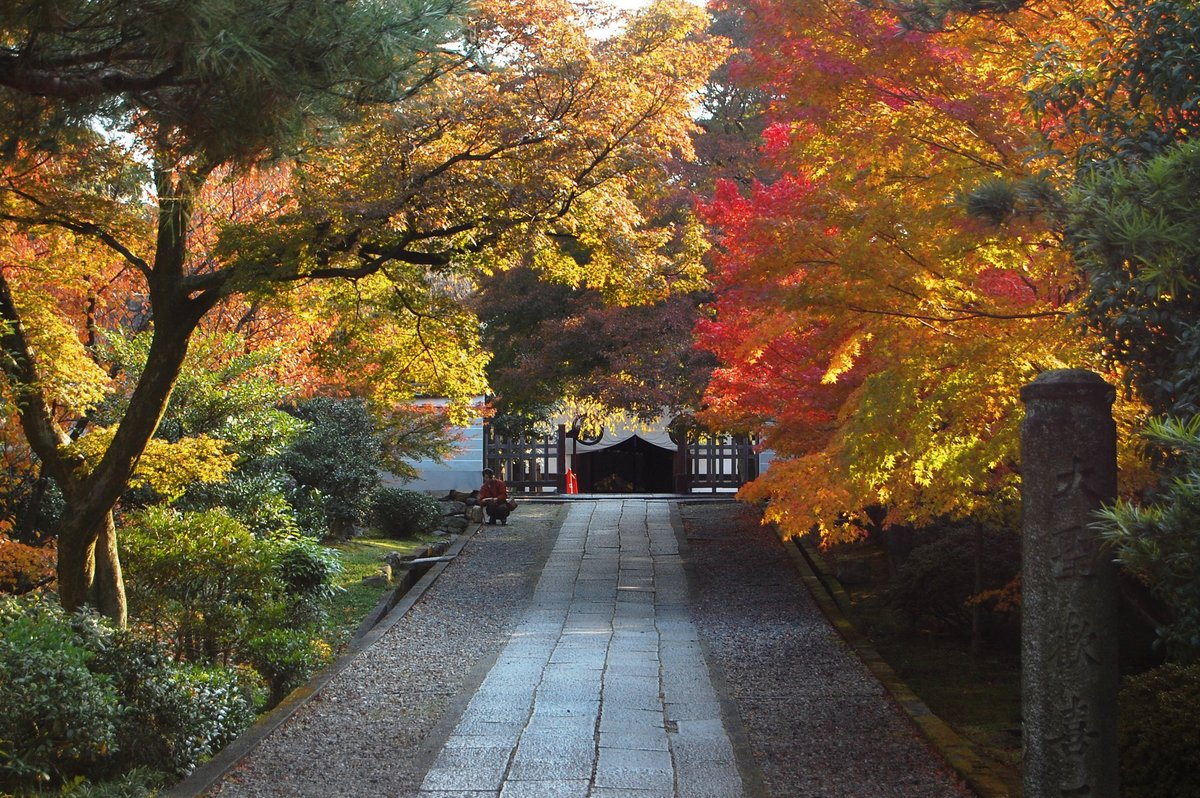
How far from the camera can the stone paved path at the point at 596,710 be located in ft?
19.7

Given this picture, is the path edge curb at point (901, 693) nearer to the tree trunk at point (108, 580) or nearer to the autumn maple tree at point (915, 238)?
the autumn maple tree at point (915, 238)

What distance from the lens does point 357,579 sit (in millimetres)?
15070

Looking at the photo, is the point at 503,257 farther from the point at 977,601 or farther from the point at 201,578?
the point at 977,601

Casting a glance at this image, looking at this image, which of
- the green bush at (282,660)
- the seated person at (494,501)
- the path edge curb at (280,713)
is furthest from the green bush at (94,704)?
the seated person at (494,501)

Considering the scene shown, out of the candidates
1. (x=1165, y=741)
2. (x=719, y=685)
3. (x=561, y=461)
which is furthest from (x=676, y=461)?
(x=1165, y=741)

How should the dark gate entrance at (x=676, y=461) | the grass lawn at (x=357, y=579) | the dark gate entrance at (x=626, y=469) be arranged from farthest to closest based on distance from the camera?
the dark gate entrance at (x=626, y=469), the dark gate entrance at (x=676, y=461), the grass lawn at (x=357, y=579)

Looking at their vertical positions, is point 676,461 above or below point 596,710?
above

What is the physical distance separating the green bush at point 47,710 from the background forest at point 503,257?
0.02 m

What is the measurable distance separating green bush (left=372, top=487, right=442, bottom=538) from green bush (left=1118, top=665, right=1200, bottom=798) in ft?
48.5

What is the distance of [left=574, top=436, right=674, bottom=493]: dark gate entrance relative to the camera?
93.9 feet

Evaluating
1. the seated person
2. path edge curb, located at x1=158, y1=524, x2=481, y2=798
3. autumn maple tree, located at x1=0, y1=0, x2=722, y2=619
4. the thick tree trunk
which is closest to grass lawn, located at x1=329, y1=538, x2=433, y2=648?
path edge curb, located at x1=158, y1=524, x2=481, y2=798

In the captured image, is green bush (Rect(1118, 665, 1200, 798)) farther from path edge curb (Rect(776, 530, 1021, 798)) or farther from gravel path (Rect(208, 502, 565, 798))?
gravel path (Rect(208, 502, 565, 798))

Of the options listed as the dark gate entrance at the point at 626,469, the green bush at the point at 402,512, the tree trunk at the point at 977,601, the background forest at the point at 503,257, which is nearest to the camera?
the background forest at the point at 503,257

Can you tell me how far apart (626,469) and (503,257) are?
19162 millimetres
